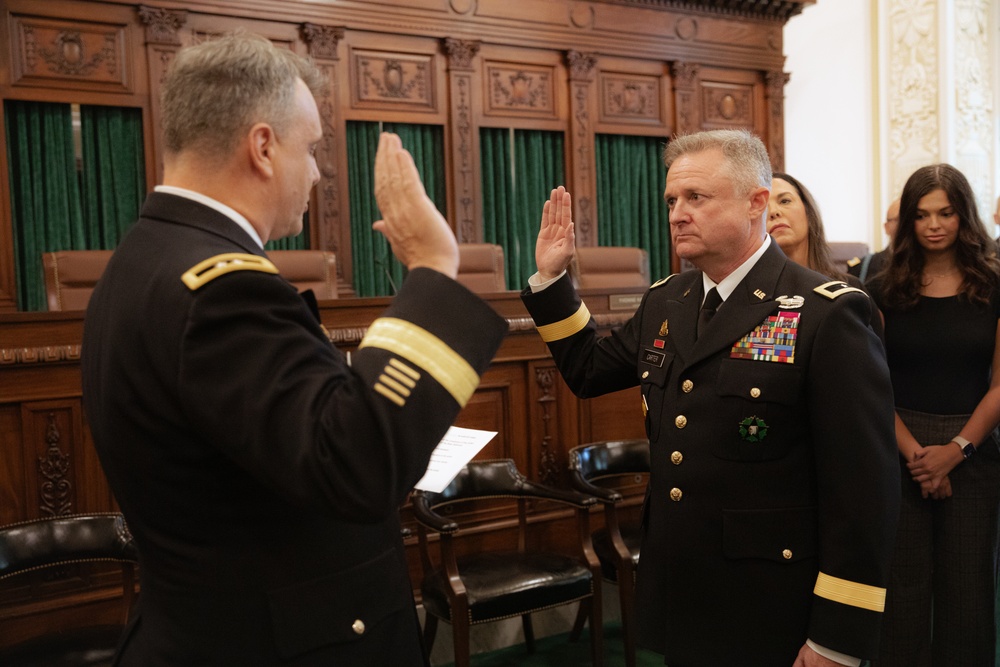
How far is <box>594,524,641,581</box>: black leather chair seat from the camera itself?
3303 millimetres

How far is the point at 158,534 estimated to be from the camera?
1.11m

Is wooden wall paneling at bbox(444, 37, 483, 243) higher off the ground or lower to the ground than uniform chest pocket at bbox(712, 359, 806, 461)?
higher

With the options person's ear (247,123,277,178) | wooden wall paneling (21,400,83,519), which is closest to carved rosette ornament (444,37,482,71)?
wooden wall paneling (21,400,83,519)

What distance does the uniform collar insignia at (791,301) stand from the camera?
1709mm

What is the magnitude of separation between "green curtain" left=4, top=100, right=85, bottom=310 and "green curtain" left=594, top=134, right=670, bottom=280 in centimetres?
437

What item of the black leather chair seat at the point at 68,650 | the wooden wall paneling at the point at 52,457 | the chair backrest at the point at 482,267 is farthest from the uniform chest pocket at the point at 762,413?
the chair backrest at the point at 482,267

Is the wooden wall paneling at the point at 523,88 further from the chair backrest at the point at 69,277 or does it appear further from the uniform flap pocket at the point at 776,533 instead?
the uniform flap pocket at the point at 776,533

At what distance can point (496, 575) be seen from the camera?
307cm

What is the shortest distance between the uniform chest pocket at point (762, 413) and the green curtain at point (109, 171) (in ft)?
18.3

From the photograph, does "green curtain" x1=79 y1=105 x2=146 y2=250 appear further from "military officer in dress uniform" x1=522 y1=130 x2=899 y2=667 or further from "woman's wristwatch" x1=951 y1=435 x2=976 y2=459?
"woman's wristwatch" x1=951 y1=435 x2=976 y2=459

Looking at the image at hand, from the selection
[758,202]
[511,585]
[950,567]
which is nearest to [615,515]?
[511,585]

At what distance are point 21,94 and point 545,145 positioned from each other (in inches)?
162

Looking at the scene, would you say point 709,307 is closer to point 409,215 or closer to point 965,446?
point 409,215

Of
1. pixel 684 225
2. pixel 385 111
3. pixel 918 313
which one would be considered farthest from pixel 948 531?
pixel 385 111
